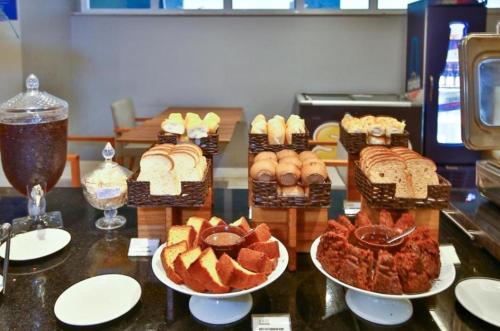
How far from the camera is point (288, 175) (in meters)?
1.25

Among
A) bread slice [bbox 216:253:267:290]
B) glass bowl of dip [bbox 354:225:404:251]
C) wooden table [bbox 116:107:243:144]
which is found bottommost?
bread slice [bbox 216:253:267:290]

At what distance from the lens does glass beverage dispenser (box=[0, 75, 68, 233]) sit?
1479 millimetres

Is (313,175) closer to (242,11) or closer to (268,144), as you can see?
(268,144)

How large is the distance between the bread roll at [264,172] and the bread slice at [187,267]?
29 cm

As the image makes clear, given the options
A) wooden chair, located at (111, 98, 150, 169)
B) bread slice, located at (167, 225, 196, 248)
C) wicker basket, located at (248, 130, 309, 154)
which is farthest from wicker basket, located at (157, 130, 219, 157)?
wooden chair, located at (111, 98, 150, 169)

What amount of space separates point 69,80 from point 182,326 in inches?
162

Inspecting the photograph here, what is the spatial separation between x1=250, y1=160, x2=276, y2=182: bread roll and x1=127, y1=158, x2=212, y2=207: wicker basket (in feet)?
0.46

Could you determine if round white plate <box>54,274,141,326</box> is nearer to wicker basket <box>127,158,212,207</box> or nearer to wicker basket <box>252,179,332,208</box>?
wicker basket <box>127,158,212,207</box>

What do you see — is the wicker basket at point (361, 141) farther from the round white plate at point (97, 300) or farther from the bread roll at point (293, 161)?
the round white plate at point (97, 300)

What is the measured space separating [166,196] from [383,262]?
580 millimetres

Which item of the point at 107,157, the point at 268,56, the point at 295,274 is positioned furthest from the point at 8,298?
the point at 268,56

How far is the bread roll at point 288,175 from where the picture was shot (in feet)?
4.10

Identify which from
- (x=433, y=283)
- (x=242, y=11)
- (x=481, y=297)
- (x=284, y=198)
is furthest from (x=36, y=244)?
(x=242, y=11)

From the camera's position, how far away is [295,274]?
123cm
